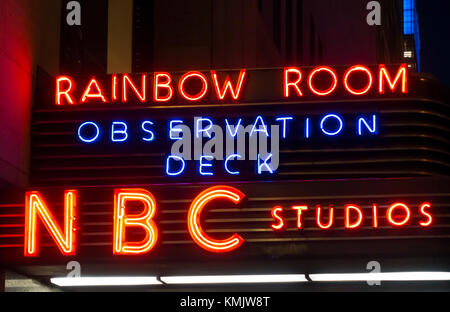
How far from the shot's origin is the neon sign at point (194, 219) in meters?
17.8

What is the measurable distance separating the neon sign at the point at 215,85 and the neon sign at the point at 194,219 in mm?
2208

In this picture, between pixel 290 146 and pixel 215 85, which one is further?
pixel 215 85

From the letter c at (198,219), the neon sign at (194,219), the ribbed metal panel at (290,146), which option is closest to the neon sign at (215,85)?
the ribbed metal panel at (290,146)

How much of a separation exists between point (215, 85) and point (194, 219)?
110 inches

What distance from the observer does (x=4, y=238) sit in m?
18.2

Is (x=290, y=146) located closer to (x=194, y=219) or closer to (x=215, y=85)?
(x=215, y=85)

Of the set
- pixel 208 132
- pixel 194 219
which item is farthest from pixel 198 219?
pixel 208 132

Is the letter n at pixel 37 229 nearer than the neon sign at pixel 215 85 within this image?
Yes

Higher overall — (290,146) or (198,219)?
(290,146)

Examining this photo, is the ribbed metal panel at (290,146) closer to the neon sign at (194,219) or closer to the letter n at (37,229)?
the neon sign at (194,219)

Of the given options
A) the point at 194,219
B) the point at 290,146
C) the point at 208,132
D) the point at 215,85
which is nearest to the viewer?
the point at 194,219

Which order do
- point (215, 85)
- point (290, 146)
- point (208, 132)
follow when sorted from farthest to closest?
point (215, 85) → point (208, 132) → point (290, 146)

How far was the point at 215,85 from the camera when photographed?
19422 millimetres

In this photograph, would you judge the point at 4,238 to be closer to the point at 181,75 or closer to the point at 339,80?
the point at 181,75
